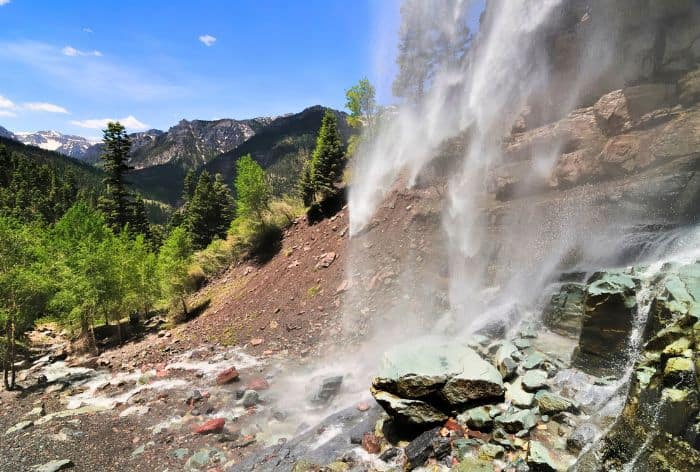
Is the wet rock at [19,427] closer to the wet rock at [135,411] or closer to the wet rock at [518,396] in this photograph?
the wet rock at [135,411]

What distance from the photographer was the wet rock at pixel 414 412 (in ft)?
27.7

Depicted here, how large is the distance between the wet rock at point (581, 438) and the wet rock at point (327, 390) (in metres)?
7.55

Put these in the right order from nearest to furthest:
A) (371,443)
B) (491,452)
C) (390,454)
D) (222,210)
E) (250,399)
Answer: (491,452) → (390,454) → (371,443) → (250,399) → (222,210)

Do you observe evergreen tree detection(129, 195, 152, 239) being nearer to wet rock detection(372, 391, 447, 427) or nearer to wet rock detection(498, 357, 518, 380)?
wet rock detection(372, 391, 447, 427)

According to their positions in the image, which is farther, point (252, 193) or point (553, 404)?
point (252, 193)

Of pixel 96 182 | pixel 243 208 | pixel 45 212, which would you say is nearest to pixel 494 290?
pixel 243 208

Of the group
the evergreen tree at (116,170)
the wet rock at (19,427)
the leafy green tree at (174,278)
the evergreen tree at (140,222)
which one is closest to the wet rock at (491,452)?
the wet rock at (19,427)

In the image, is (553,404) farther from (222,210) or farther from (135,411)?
(222,210)

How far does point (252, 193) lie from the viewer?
29.5 m

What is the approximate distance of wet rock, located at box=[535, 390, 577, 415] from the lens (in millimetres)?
7598

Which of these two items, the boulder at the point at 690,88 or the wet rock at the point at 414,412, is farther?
the boulder at the point at 690,88

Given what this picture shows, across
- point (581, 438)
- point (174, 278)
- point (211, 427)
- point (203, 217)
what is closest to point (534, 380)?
point (581, 438)

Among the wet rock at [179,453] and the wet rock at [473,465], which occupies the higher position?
the wet rock at [473,465]

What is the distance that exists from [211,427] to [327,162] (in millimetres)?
20592
